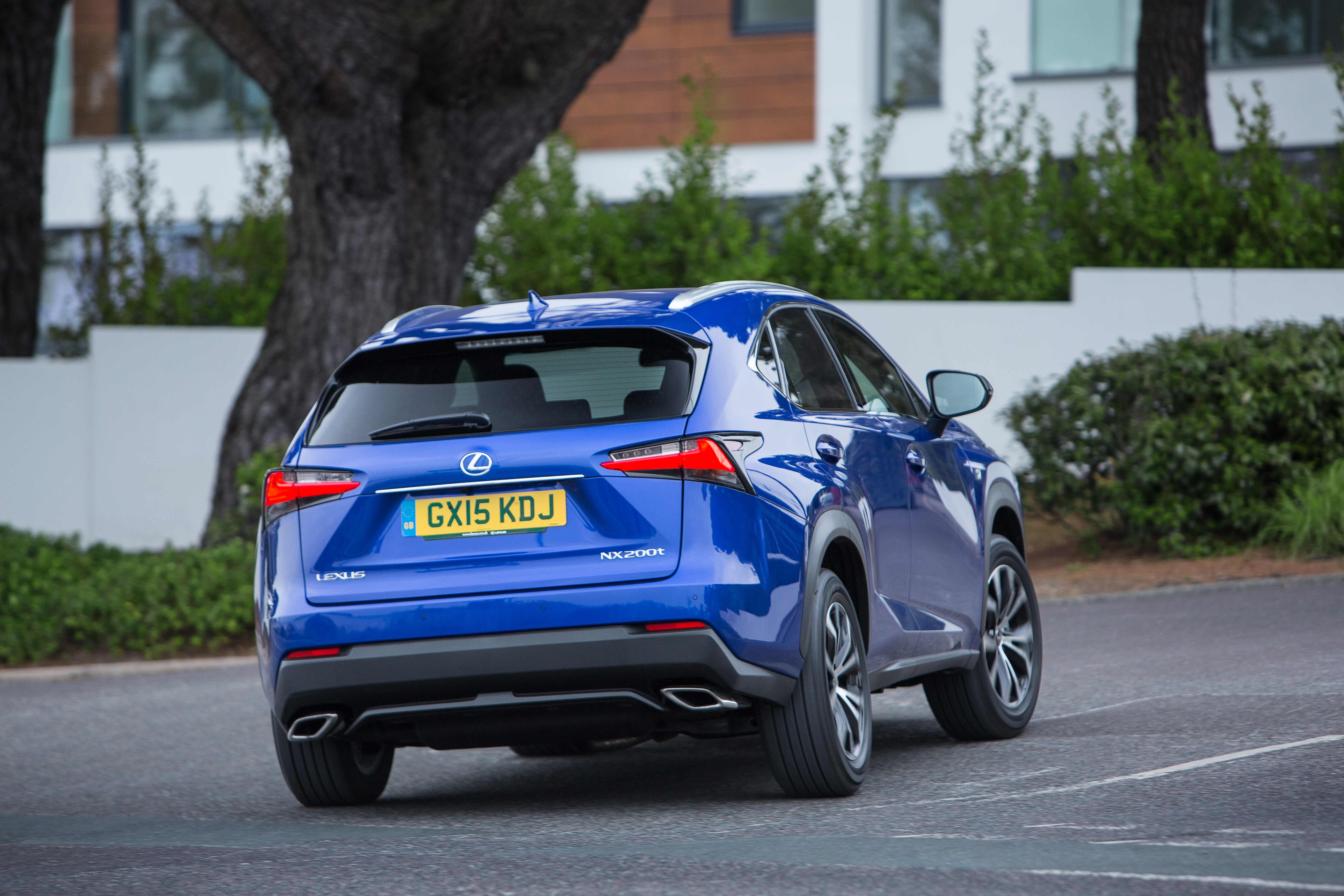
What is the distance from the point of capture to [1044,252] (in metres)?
16.0

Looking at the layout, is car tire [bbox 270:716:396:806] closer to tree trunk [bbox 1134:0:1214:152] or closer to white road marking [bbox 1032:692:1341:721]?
white road marking [bbox 1032:692:1341:721]

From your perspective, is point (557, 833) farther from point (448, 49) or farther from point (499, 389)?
point (448, 49)

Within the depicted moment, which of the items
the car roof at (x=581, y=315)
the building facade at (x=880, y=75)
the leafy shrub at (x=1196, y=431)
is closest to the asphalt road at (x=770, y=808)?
the car roof at (x=581, y=315)

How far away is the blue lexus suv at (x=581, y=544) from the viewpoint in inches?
211

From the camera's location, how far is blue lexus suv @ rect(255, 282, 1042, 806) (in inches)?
211

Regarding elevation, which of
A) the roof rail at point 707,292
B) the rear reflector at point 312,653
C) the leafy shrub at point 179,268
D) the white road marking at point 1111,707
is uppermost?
the leafy shrub at point 179,268

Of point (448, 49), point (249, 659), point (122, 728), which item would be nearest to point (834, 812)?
point (122, 728)

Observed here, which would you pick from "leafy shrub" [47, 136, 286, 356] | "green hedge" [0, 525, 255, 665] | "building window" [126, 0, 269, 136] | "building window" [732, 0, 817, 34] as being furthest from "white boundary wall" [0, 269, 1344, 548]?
"building window" [126, 0, 269, 136]

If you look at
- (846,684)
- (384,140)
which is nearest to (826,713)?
(846,684)

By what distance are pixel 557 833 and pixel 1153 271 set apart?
413 inches

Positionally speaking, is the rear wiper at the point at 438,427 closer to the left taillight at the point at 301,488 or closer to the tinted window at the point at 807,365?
the left taillight at the point at 301,488

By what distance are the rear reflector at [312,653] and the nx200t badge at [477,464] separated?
0.70m

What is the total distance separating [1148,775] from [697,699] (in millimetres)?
1655

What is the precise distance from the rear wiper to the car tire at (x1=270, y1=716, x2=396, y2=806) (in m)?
1.17
